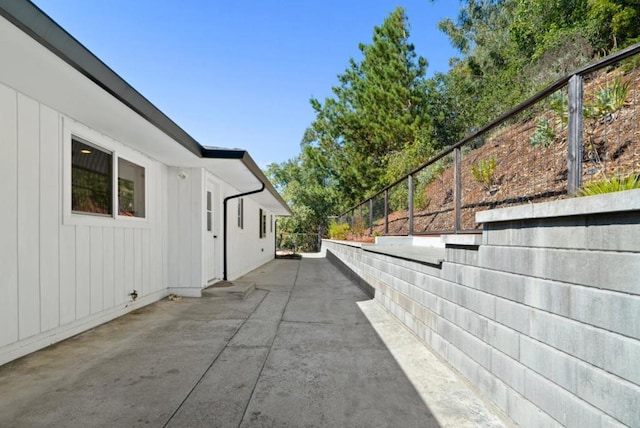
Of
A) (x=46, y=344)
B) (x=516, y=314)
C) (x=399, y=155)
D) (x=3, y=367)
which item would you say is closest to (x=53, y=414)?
(x=3, y=367)

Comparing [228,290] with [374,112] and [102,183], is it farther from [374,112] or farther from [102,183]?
[374,112]

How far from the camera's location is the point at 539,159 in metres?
4.75

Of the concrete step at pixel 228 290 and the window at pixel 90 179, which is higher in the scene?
the window at pixel 90 179

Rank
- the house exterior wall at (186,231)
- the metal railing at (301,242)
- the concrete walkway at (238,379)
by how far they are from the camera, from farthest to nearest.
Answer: the metal railing at (301,242) → the house exterior wall at (186,231) → the concrete walkway at (238,379)

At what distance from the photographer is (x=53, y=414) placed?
2135 mm

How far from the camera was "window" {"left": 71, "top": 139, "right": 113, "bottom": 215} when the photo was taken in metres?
3.85

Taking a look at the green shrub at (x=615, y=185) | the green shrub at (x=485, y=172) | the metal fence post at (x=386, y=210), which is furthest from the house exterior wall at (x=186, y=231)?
the green shrub at (x=615, y=185)

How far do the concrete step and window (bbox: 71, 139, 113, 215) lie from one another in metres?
2.15

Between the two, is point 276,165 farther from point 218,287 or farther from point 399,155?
point 218,287

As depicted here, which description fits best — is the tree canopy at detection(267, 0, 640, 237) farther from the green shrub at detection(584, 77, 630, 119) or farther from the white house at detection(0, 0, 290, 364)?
the green shrub at detection(584, 77, 630, 119)

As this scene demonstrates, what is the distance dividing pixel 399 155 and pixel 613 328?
45.7ft

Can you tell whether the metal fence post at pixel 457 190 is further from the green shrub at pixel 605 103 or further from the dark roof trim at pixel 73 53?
the dark roof trim at pixel 73 53

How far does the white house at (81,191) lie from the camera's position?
2701 mm

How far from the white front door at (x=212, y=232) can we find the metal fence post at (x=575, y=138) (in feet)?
18.1
